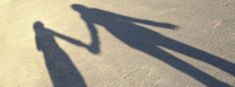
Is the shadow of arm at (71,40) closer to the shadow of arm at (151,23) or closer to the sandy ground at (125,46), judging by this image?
the sandy ground at (125,46)

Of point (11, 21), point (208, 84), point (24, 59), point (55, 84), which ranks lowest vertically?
point (11, 21)

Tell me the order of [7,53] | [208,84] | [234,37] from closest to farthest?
[208,84] → [234,37] → [7,53]

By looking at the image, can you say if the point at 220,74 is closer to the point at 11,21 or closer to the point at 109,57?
the point at 109,57

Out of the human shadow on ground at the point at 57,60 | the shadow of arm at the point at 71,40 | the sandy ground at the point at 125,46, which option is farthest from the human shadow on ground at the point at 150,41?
the human shadow on ground at the point at 57,60

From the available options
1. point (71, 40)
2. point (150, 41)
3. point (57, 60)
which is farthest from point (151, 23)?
point (57, 60)

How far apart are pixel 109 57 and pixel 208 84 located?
2.25 metres

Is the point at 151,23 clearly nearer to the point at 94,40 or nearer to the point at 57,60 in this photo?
the point at 94,40

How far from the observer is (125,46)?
7.92 metres

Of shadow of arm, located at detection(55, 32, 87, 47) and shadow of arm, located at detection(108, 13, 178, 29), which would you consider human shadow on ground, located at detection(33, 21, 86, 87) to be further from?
shadow of arm, located at detection(108, 13, 178, 29)

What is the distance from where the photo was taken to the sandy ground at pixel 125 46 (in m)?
6.70

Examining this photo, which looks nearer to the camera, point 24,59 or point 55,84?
point 55,84

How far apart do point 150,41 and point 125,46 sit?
1.66 ft

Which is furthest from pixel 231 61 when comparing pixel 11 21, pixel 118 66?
pixel 11 21

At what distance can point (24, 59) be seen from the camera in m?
8.78
